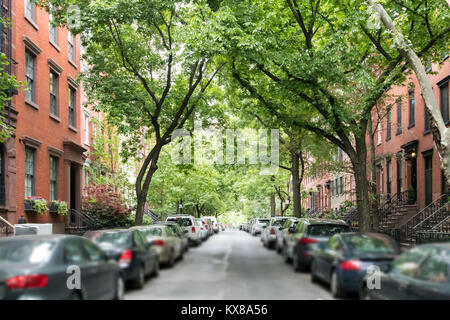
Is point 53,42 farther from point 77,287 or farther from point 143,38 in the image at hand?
point 77,287

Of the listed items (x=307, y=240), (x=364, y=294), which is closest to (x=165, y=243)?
(x=307, y=240)

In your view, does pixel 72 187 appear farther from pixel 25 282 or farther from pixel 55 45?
pixel 25 282

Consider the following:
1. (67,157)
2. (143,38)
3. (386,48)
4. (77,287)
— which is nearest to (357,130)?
(386,48)

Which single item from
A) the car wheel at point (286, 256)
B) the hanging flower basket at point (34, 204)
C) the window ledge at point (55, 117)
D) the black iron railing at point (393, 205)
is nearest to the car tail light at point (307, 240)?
the car wheel at point (286, 256)

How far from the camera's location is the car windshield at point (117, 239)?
3.12m

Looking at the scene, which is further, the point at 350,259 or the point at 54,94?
the point at 54,94

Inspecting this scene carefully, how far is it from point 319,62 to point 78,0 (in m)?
10.8

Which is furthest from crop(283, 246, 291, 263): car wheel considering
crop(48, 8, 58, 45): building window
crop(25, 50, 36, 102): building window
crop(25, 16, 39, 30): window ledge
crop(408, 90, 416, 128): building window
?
crop(408, 90, 416, 128): building window

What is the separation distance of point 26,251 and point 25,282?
0.52m

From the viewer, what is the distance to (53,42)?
2672cm

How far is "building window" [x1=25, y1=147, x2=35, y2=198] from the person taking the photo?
903 inches

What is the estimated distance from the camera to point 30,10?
933 inches

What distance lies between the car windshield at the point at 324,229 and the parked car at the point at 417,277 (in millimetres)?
1081

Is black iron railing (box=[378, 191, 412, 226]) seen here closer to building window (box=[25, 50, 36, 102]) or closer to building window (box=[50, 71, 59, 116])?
building window (box=[50, 71, 59, 116])
